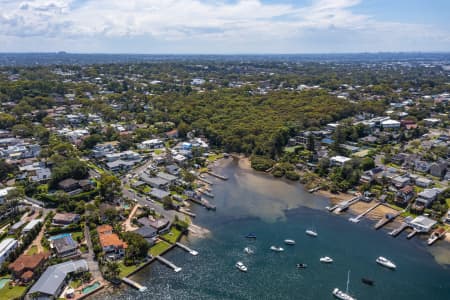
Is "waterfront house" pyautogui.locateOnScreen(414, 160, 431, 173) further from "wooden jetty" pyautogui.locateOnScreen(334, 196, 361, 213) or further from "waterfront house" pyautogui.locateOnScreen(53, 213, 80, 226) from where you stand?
"waterfront house" pyautogui.locateOnScreen(53, 213, 80, 226)

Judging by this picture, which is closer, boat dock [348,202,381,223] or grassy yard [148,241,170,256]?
grassy yard [148,241,170,256]

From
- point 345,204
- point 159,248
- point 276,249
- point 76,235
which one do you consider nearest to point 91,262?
point 76,235

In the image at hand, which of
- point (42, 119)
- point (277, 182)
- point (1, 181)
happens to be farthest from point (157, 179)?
point (42, 119)

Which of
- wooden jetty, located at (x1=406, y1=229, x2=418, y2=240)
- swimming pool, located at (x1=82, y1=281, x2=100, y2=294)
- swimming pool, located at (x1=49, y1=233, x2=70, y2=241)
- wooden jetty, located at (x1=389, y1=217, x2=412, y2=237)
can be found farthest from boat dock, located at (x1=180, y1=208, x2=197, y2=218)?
wooden jetty, located at (x1=406, y1=229, x2=418, y2=240)

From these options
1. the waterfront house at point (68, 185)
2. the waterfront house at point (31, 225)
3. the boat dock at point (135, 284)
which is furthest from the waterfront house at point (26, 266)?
the waterfront house at point (68, 185)

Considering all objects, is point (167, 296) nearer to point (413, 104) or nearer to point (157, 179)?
point (157, 179)

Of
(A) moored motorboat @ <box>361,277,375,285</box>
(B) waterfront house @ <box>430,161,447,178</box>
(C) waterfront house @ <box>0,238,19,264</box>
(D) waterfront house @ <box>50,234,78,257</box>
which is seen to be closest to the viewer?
(A) moored motorboat @ <box>361,277,375,285</box>
